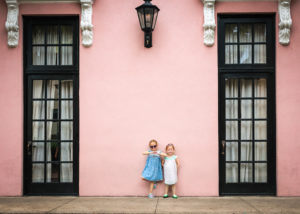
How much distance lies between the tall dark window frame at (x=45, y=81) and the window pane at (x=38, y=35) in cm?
8

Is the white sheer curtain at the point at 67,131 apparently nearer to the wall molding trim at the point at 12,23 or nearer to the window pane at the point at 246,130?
the wall molding trim at the point at 12,23

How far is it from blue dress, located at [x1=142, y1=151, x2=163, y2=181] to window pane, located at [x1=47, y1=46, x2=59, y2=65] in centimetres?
276

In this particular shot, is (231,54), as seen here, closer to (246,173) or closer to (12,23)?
(246,173)

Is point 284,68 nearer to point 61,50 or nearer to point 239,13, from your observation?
point 239,13

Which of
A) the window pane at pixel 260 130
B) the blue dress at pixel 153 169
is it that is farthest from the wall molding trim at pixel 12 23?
the window pane at pixel 260 130

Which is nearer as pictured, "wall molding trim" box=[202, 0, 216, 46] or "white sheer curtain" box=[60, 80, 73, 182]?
"wall molding trim" box=[202, 0, 216, 46]

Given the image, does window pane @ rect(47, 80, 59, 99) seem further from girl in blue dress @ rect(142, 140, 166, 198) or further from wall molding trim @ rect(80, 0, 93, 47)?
girl in blue dress @ rect(142, 140, 166, 198)

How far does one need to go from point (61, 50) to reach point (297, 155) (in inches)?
205

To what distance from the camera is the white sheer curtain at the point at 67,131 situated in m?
6.72

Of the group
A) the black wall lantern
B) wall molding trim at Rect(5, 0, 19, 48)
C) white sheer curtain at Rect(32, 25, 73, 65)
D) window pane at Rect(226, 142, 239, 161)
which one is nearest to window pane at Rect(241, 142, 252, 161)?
window pane at Rect(226, 142, 239, 161)

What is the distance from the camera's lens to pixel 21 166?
6.60m

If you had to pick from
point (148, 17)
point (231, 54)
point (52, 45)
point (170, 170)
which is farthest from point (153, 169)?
point (52, 45)

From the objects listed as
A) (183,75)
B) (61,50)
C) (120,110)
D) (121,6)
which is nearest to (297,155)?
(183,75)

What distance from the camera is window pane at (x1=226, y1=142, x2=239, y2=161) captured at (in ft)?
21.8
